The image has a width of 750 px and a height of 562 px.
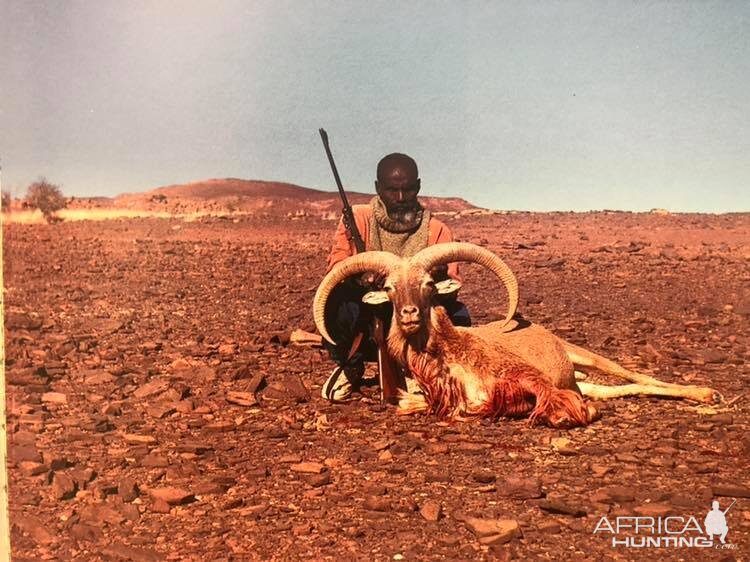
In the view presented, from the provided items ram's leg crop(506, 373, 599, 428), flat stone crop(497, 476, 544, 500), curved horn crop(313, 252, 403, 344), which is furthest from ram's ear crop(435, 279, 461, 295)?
flat stone crop(497, 476, 544, 500)

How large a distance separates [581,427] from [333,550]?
323 cm

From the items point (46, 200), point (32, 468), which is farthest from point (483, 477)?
point (46, 200)

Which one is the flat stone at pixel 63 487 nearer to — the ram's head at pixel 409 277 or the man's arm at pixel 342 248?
the ram's head at pixel 409 277

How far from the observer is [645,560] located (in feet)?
16.1

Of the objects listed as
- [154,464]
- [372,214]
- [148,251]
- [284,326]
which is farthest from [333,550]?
[148,251]

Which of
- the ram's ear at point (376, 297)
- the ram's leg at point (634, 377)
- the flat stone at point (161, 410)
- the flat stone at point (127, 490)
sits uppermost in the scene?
the ram's ear at point (376, 297)

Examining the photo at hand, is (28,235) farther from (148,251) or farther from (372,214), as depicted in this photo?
(372,214)

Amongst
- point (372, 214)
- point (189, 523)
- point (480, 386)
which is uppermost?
point (372, 214)

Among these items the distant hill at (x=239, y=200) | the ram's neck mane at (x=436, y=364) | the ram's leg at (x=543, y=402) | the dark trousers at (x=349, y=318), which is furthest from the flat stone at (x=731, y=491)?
the distant hill at (x=239, y=200)

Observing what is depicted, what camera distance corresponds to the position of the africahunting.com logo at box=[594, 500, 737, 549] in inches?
201

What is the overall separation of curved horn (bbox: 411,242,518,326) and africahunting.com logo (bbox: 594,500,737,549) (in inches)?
121

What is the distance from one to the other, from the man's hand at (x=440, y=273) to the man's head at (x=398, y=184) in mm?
756

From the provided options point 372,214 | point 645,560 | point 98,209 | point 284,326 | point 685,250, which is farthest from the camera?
point 98,209

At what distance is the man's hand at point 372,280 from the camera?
8141 millimetres
